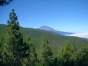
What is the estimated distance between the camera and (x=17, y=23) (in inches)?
1534

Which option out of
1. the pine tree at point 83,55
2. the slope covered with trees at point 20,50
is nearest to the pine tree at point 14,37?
the slope covered with trees at point 20,50

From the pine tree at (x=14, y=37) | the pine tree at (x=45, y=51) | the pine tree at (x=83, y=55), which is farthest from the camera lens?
the pine tree at (x=45, y=51)

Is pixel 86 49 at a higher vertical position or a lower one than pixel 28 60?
higher

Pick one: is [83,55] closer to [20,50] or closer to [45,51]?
[45,51]

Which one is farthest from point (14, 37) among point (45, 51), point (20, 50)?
point (45, 51)

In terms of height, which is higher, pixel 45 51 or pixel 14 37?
pixel 14 37

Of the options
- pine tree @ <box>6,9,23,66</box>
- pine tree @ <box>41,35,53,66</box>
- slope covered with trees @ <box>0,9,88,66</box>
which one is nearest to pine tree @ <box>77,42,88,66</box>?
slope covered with trees @ <box>0,9,88,66</box>

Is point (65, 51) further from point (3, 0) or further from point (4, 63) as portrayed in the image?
point (3, 0)

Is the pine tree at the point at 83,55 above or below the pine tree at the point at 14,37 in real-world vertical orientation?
below

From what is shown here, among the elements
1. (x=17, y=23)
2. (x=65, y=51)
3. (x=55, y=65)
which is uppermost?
(x=17, y=23)

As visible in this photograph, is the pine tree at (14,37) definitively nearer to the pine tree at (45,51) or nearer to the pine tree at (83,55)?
the pine tree at (45,51)

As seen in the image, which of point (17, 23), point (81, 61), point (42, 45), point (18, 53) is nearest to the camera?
point (17, 23)

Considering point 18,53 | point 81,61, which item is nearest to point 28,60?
point 18,53

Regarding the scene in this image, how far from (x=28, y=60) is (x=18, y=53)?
1167 centimetres
